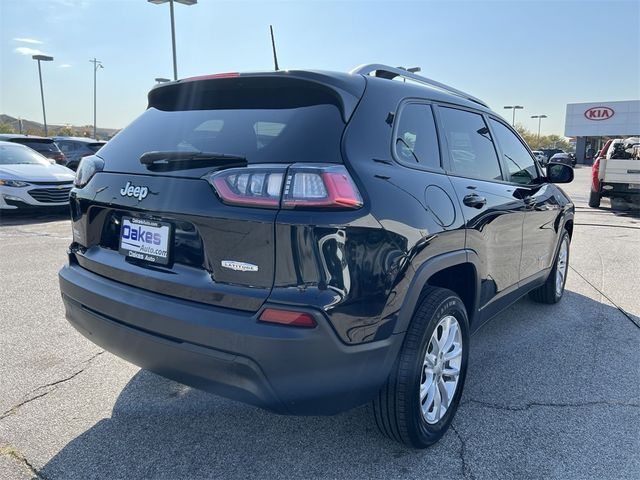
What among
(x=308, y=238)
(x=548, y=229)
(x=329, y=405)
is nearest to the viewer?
(x=308, y=238)

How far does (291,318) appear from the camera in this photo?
6.21 feet

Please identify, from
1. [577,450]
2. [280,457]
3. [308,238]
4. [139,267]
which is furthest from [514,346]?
[139,267]

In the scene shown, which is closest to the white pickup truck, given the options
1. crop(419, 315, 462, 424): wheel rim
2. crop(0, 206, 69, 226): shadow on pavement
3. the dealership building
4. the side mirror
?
the side mirror

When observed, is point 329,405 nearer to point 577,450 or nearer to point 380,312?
point 380,312

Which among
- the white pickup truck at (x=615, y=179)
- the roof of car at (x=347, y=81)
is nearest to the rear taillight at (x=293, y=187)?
the roof of car at (x=347, y=81)

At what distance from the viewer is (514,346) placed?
385 centimetres

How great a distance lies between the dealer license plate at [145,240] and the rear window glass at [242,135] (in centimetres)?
26

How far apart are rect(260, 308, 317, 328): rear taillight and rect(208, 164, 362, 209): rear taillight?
0.40 metres

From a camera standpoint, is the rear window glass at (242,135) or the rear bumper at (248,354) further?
the rear window glass at (242,135)

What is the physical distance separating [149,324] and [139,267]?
0.93 feet

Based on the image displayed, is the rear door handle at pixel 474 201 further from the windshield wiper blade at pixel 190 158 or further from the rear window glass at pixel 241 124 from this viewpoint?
the windshield wiper blade at pixel 190 158

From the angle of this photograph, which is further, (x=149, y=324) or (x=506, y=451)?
(x=506, y=451)

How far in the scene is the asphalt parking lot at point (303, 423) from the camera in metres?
2.34

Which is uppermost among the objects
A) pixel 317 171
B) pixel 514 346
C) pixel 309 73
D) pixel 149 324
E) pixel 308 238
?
pixel 309 73
